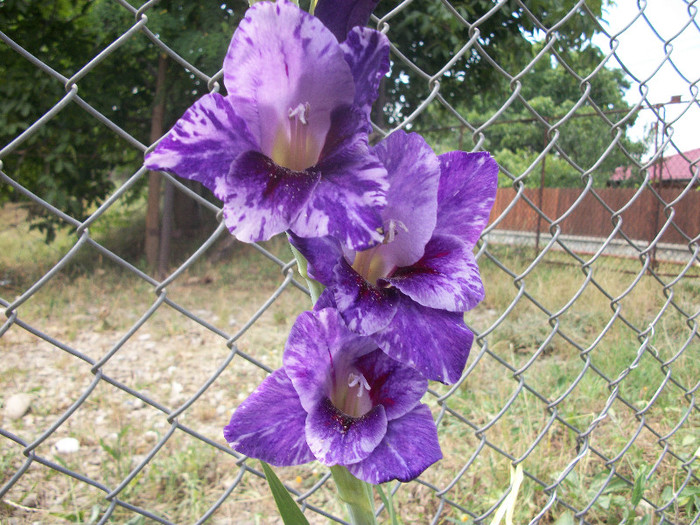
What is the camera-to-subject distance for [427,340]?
410 mm

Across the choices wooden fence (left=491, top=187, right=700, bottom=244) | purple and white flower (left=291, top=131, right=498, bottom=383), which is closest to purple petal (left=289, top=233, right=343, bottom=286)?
purple and white flower (left=291, top=131, right=498, bottom=383)

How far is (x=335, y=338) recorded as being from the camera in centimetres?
44

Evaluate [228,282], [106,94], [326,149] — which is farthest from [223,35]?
[326,149]

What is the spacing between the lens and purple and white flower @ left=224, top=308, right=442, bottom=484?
44cm

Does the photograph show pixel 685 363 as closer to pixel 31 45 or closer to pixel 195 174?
pixel 195 174

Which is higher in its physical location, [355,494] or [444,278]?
[444,278]

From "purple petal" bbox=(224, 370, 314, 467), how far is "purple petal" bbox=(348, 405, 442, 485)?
0.05 meters

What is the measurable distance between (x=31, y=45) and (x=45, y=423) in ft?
9.24

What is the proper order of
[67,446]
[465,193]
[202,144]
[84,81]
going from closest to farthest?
1. [202,144]
2. [465,193]
3. [67,446]
4. [84,81]

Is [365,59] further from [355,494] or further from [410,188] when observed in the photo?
[355,494]

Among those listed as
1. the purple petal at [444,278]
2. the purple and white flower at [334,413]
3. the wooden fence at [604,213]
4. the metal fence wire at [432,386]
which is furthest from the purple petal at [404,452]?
the wooden fence at [604,213]

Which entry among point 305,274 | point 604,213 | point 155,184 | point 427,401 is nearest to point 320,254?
point 305,274

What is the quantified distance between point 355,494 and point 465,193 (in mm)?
297

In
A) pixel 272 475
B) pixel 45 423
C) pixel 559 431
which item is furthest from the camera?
pixel 45 423
